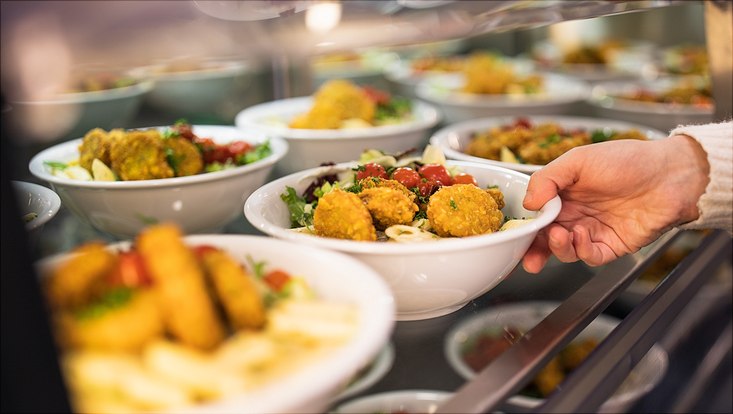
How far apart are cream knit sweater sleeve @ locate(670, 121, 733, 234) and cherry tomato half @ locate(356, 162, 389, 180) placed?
0.75 m

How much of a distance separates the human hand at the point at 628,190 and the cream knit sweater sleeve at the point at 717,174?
0.11ft

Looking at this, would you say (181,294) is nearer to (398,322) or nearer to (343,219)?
(343,219)

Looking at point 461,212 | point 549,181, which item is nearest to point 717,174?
point 549,181

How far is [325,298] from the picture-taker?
875mm

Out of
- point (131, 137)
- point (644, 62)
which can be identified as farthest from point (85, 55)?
point (644, 62)

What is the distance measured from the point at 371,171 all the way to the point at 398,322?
32 centimetres

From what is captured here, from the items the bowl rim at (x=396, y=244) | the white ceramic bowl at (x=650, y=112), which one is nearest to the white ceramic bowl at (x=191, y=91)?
the bowl rim at (x=396, y=244)

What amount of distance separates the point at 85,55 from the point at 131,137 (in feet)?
1.92

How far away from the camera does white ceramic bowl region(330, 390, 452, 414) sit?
107cm

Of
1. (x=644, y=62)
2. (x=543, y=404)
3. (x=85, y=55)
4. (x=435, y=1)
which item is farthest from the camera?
(x=644, y=62)

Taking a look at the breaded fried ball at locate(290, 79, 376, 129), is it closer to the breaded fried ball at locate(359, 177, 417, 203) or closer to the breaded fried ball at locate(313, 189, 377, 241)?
the breaded fried ball at locate(359, 177, 417, 203)

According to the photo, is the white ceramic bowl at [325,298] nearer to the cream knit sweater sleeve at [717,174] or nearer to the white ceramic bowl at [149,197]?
the white ceramic bowl at [149,197]

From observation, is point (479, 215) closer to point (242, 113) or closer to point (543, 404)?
point (543, 404)

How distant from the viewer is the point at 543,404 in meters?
1.26
